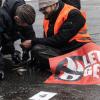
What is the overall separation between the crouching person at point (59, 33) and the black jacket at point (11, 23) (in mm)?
349

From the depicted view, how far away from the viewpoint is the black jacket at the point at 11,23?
7.75 m

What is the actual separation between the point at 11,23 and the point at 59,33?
0.68 m

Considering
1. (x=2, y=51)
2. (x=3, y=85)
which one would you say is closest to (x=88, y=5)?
(x=2, y=51)

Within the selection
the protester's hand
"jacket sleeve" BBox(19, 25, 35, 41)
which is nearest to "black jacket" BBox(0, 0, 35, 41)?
"jacket sleeve" BBox(19, 25, 35, 41)

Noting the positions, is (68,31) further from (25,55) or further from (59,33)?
(25,55)

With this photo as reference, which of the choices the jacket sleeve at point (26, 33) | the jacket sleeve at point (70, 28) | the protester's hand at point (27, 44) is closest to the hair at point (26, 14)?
the protester's hand at point (27, 44)

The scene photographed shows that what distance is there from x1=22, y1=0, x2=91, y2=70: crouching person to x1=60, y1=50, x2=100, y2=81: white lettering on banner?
27 cm

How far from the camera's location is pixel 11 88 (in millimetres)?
7137

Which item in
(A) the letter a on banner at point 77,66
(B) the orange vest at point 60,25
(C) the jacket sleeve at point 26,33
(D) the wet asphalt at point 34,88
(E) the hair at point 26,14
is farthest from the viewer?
(C) the jacket sleeve at point 26,33

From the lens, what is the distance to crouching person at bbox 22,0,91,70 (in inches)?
303

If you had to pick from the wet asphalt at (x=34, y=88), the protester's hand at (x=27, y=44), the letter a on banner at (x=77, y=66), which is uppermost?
the protester's hand at (x=27, y=44)

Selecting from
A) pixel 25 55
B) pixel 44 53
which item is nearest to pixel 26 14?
pixel 44 53

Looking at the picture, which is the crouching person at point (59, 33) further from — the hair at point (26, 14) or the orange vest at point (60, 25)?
the hair at point (26, 14)

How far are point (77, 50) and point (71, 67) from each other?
308 millimetres
